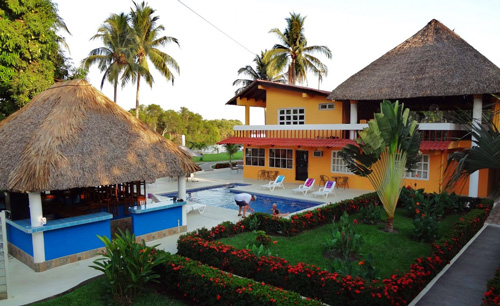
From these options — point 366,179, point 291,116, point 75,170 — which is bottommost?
point 366,179

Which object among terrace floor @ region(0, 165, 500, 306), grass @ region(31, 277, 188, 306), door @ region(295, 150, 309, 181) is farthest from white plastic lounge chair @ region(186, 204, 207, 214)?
door @ region(295, 150, 309, 181)

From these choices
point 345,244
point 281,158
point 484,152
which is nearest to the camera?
point 484,152

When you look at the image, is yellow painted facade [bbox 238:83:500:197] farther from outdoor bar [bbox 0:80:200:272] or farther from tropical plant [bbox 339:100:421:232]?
outdoor bar [bbox 0:80:200:272]

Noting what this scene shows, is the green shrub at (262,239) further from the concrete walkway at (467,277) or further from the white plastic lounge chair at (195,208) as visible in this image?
the white plastic lounge chair at (195,208)

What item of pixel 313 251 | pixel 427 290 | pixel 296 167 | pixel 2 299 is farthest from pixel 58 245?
pixel 296 167

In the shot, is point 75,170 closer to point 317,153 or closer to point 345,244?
point 345,244

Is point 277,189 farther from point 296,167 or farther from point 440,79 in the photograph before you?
point 440,79

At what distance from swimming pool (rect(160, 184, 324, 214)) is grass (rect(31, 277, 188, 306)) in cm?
832

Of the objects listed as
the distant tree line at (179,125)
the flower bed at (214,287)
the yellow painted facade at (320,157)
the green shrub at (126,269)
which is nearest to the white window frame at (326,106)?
the yellow painted facade at (320,157)

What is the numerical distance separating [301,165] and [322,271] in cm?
1530

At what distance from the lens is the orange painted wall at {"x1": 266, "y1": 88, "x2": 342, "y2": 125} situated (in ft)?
67.8

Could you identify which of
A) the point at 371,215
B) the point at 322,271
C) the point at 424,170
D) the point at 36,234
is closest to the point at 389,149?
the point at 371,215

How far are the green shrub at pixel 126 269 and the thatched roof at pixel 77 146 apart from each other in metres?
2.67

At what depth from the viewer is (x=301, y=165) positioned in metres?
21.3
